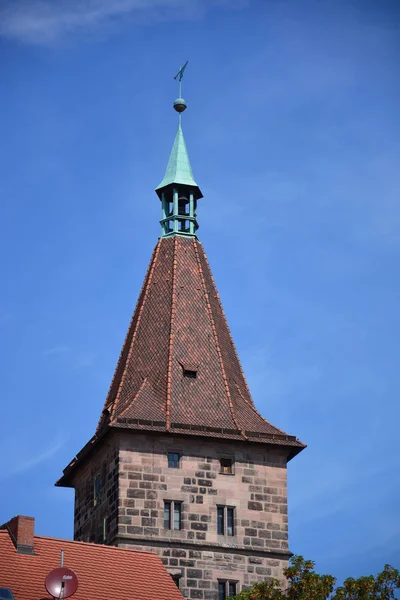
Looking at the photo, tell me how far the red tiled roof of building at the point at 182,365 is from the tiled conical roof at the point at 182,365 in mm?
35

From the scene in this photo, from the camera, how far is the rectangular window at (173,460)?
2874 inches

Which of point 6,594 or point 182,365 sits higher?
point 182,365

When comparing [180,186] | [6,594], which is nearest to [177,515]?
[6,594]

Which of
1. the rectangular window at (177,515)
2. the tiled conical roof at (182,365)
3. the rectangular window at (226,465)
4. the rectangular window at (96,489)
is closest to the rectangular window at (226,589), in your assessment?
the rectangular window at (177,515)

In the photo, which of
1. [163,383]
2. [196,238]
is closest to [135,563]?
[163,383]

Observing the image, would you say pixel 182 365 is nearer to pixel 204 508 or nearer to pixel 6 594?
pixel 204 508

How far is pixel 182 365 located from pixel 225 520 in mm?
6409

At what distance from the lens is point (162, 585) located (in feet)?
213

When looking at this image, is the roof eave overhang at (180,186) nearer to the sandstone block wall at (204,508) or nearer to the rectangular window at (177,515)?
the sandstone block wall at (204,508)

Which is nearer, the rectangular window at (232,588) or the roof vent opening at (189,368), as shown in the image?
the rectangular window at (232,588)

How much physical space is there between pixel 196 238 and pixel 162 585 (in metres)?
20.1

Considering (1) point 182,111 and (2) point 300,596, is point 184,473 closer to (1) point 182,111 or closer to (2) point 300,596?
(2) point 300,596

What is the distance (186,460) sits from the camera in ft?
240

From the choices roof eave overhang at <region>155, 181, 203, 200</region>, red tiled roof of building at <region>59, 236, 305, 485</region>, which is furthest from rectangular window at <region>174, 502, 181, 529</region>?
roof eave overhang at <region>155, 181, 203, 200</region>
